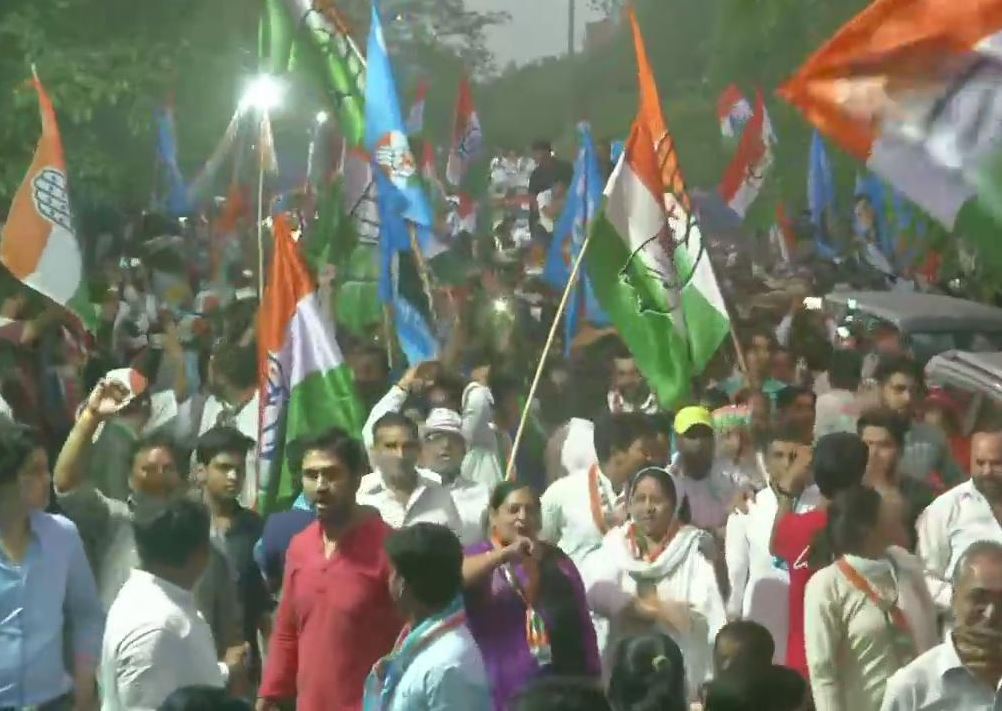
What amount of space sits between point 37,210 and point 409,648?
5689 mm

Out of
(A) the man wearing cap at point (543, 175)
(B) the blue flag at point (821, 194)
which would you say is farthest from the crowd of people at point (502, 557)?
(B) the blue flag at point (821, 194)

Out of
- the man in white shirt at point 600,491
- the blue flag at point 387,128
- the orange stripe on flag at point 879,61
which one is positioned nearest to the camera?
the orange stripe on flag at point 879,61

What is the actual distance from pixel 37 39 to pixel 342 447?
52.0 ft

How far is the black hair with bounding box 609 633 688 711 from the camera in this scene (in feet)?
16.8

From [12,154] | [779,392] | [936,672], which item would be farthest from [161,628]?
[12,154]

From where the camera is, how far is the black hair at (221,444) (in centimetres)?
768

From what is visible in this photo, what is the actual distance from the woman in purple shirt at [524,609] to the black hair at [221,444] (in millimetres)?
1237

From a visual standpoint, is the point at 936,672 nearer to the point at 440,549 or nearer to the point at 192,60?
the point at 440,549

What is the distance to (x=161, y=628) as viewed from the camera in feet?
18.7

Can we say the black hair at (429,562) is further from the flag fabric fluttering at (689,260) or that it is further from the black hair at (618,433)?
the flag fabric fluttering at (689,260)

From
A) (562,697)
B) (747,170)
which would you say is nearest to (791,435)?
(562,697)

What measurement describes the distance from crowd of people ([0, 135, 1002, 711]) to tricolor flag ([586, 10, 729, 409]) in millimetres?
265

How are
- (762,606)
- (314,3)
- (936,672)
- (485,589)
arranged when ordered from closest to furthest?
(936,672) → (485,589) → (762,606) → (314,3)

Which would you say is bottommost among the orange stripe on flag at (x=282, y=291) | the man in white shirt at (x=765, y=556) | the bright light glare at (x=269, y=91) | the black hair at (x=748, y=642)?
the man in white shirt at (x=765, y=556)
